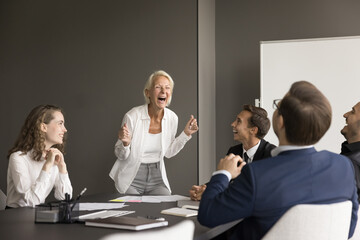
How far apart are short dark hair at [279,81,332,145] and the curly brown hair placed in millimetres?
1866

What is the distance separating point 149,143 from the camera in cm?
448

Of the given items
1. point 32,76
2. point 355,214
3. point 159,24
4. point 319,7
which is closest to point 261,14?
point 319,7

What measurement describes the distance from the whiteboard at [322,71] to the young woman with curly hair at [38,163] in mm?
2368

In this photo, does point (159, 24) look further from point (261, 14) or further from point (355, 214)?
point (355, 214)

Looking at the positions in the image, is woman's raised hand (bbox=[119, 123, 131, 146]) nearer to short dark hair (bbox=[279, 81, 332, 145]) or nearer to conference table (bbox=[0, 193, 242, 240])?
conference table (bbox=[0, 193, 242, 240])

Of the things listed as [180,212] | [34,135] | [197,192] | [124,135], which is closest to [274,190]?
[180,212]

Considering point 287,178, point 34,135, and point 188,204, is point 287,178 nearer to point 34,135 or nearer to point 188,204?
point 188,204

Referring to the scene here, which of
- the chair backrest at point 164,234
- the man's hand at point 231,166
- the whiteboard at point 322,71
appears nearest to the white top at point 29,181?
the man's hand at point 231,166

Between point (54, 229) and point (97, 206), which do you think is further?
point (97, 206)

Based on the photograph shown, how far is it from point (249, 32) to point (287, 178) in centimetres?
399

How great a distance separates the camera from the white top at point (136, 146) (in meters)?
4.36

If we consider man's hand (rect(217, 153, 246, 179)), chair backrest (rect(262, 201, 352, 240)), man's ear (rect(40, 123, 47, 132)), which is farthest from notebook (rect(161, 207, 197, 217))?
man's ear (rect(40, 123, 47, 132))

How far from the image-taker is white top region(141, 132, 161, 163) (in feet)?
14.5

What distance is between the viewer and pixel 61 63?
568 cm
